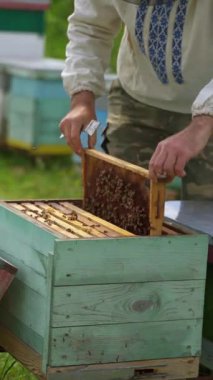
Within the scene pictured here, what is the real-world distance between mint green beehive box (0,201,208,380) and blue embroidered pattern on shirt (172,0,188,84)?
56 centimetres

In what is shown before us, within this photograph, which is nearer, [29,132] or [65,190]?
[65,190]

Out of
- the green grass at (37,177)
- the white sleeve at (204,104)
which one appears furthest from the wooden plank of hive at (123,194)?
the green grass at (37,177)

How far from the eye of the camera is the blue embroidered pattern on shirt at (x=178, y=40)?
9.50 feet

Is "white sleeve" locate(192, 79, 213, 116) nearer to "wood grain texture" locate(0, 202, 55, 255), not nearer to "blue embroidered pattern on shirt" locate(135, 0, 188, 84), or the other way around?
"blue embroidered pattern on shirt" locate(135, 0, 188, 84)

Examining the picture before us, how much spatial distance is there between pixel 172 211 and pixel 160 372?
517 mm

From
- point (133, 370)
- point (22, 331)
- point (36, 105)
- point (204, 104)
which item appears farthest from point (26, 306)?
point (36, 105)

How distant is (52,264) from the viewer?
2.39 m

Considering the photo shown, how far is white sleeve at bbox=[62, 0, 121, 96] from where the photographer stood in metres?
3.12

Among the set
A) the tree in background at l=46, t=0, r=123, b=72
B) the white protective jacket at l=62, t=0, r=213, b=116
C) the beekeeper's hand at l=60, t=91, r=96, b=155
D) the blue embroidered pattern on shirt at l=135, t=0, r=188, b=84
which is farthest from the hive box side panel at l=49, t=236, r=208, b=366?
the tree in background at l=46, t=0, r=123, b=72

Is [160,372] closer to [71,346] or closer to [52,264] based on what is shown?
[71,346]

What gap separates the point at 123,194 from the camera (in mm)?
2730

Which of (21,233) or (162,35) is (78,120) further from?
(21,233)

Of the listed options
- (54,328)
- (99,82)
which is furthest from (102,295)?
(99,82)

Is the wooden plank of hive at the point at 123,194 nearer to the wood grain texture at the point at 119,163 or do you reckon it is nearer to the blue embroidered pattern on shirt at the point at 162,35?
the wood grain texture at the point at 119,163
